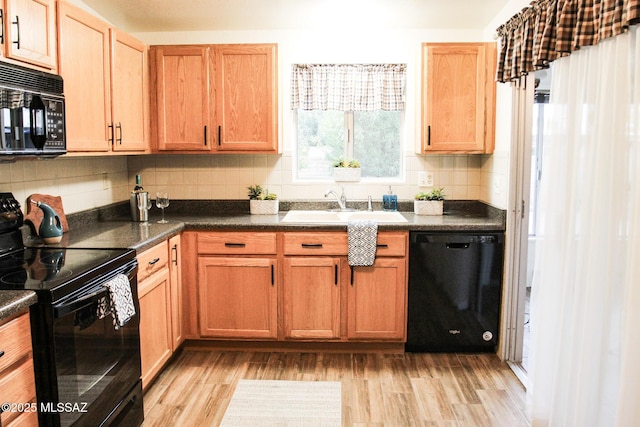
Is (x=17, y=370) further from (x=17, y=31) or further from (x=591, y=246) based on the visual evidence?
(x=591, y=246)

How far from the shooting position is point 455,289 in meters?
3.34

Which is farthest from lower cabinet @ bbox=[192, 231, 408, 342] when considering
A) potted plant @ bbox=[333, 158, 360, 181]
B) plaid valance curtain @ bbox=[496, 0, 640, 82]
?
plaid valance curtain @ bbox=[496, 0, 640, 82]

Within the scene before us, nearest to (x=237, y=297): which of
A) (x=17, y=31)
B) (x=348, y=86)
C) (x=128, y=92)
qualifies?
(x=128, y=92)

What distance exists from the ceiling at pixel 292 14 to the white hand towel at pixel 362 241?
4.47ft

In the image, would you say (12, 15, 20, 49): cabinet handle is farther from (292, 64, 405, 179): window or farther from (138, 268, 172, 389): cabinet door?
(292, 64, 405, 179): window

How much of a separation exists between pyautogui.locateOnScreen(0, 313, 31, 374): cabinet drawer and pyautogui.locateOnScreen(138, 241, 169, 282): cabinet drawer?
92 cm

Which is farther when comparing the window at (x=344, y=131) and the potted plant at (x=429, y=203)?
the window at (x=344, y=131)

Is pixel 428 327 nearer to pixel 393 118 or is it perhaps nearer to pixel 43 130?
pixel 393 118

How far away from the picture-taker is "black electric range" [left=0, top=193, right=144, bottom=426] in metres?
1.80

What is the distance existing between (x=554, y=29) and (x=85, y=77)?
2.29 metres

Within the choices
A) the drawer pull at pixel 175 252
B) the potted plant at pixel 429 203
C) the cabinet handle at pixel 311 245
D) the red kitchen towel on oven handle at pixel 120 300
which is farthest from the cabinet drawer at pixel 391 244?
the red kitchen towel on oven handle at pixel 120 300

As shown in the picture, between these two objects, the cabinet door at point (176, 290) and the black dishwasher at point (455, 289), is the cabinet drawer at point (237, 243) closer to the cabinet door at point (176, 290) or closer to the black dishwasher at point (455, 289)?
the cabinet door at point (176, 290)

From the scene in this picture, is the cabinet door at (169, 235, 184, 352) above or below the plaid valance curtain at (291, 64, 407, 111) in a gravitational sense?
below

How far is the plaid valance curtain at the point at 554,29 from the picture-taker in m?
1.82
